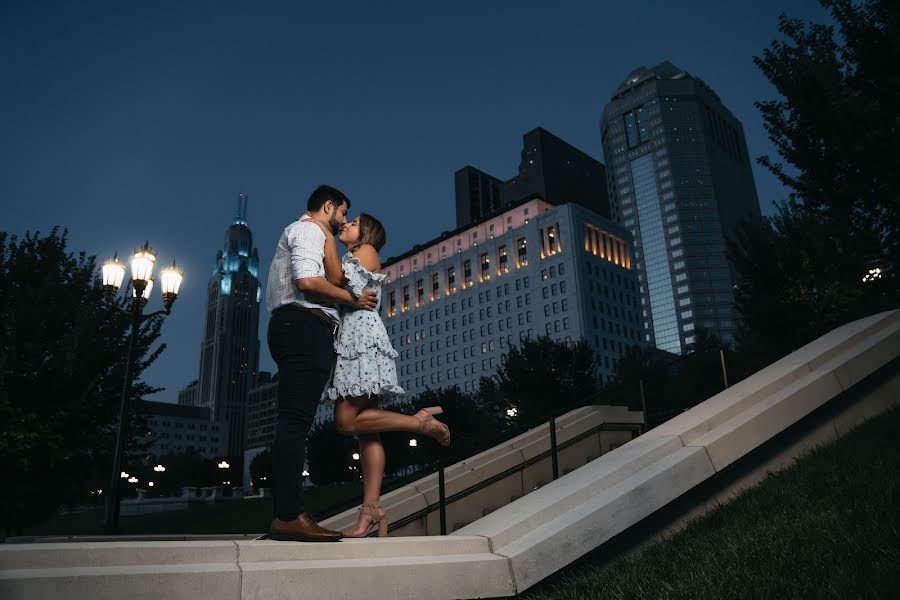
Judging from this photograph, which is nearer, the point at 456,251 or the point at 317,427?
the point at 317,427

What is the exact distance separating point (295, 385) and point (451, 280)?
107m

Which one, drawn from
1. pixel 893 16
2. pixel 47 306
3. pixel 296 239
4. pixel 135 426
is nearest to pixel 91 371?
pixel 47 306

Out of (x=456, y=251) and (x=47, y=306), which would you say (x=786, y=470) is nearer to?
(x=47, y=306)

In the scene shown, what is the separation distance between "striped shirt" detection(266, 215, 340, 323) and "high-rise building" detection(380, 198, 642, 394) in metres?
84.5

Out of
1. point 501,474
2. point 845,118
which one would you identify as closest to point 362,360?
point 501,474

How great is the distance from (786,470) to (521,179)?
145960mm

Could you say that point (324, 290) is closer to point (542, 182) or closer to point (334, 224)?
point (334, 224)

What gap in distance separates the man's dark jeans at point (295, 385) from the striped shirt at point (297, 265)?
3.3 inches

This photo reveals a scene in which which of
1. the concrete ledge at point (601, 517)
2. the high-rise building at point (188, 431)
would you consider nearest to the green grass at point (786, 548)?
the concrete ledge at point (601, 517)

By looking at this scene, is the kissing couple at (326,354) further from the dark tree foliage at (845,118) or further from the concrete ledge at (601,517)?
the dark tree foliage at (845,118)

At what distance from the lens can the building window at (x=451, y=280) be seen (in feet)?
362

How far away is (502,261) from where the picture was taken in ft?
336

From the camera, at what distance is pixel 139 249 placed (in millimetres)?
11078

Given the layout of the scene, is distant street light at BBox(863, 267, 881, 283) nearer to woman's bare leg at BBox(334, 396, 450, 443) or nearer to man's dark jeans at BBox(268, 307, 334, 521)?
woman's bare leg at BBox(334, 396, 450, 443)
